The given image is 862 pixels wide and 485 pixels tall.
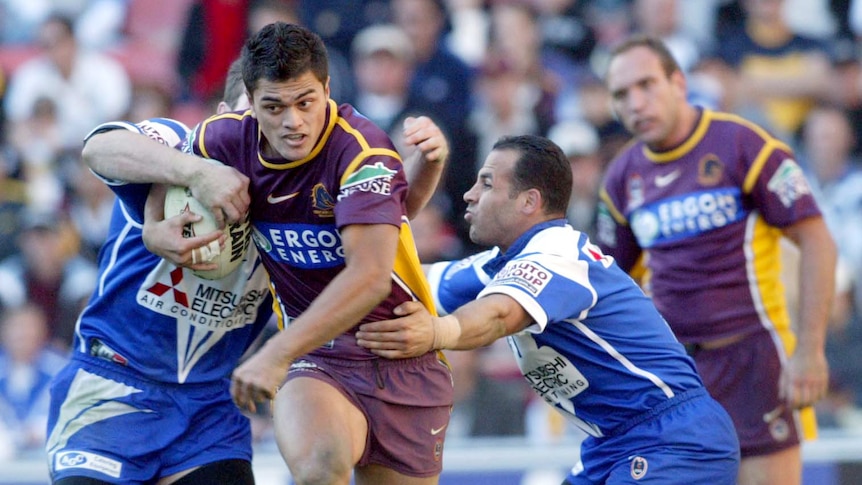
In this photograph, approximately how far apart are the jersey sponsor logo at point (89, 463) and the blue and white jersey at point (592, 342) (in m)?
1.71

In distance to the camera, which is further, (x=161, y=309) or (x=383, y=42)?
(x=383, y=42)

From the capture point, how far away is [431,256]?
9.81 m

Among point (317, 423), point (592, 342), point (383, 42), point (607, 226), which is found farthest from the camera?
point (383, 42)

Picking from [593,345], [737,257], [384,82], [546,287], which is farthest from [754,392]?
[384,82]

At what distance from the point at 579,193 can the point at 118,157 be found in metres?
5.98

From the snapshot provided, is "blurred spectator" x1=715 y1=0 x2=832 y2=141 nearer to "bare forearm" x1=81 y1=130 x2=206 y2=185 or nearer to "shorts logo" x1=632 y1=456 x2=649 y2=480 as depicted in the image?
"shorts logo" x1=632 y1=456 x2=649 y2=480

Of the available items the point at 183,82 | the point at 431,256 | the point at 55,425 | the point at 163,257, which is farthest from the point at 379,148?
the point at 183,82

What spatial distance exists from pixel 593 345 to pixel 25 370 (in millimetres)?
5854

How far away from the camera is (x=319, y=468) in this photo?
15.5 ft

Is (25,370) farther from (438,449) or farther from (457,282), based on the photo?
(438,449)

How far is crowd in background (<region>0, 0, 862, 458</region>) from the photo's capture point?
10328 millimetres

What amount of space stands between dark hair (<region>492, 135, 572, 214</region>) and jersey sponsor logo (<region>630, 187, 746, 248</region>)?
4.93ft

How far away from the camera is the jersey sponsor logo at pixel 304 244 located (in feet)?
16.3

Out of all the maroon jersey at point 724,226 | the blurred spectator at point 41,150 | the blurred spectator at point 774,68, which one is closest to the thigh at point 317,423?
the maroon jersey at point 724,226
